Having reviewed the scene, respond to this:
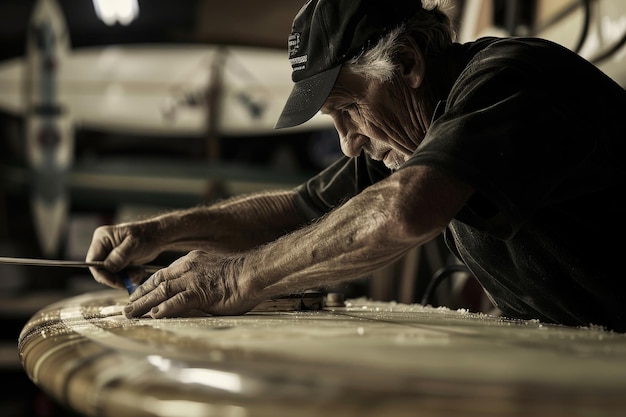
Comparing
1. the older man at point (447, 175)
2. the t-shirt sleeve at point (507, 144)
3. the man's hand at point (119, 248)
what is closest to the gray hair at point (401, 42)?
the older man at point (447, 175)

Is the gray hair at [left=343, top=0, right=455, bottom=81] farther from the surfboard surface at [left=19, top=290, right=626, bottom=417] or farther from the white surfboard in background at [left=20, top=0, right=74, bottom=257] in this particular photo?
the white surfboard in background at [left=20, top=0, right=74, bottom=257]

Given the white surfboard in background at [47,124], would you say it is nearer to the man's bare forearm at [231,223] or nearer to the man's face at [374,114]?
the man's bare forearm at [231,223]

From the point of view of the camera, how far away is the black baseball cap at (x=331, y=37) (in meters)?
1.19

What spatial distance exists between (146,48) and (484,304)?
2.81 metres

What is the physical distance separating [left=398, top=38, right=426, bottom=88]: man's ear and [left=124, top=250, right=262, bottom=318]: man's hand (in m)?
0.49

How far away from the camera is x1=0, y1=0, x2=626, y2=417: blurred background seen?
4148mm

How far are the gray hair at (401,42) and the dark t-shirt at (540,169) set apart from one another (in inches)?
1.8

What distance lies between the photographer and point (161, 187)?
432 centimetres

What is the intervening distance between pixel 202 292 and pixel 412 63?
1.92 feet

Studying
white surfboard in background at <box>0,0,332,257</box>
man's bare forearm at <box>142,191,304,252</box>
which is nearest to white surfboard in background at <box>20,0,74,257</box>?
white surfboard in background at <box>0,0,332,257</box>

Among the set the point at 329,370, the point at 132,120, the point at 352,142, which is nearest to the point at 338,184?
the point at 352,142

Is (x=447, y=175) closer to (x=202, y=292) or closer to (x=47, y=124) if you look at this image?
(x=202, y=292)

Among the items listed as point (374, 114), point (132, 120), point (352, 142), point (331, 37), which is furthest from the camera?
point (132, 120)

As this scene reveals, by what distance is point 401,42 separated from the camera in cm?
124
